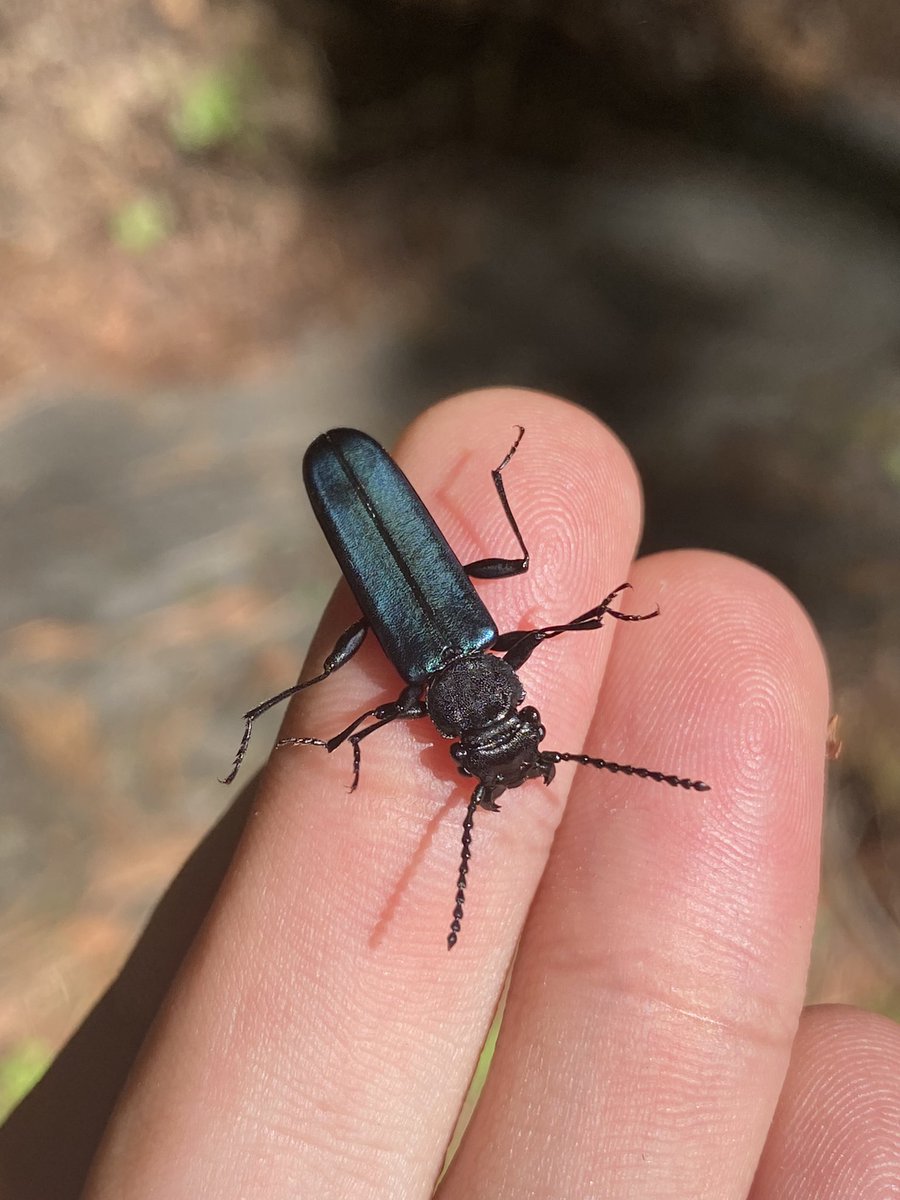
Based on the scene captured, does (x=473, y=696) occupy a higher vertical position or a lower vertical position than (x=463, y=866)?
higher

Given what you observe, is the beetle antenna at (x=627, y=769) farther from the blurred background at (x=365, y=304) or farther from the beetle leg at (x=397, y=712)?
the blurred background at (x=365, y=304)

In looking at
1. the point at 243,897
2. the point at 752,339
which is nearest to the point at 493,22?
the point at 752,339

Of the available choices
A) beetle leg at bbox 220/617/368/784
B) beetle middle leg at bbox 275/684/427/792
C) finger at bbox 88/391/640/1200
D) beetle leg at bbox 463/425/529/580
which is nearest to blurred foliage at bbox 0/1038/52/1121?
finger at bbox 88/391/640/1200

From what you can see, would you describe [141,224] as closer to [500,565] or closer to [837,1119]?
[500,565]

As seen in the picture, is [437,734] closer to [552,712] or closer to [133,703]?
[552,712]

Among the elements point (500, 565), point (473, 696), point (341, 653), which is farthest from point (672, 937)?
point (341, 653)

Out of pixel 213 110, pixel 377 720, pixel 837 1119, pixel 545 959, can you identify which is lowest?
pixel 837 1119
